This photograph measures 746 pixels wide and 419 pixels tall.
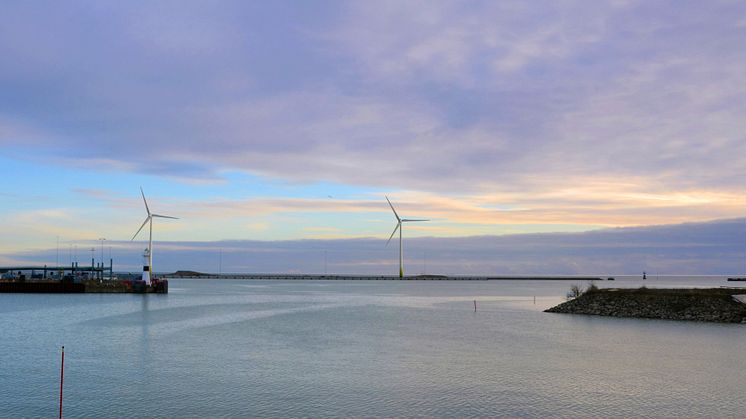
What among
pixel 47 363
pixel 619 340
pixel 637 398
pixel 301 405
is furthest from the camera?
pixel 619 340

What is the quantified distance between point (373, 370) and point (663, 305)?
222 feet

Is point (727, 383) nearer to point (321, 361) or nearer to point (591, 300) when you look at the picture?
point (321, 361)

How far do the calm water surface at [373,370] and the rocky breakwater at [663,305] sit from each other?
23.6 ft

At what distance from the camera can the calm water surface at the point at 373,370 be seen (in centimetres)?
3369

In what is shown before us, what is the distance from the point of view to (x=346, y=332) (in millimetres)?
73000

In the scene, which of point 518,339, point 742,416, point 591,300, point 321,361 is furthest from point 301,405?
point 591,300

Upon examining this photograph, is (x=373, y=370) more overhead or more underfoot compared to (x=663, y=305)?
more underfoot

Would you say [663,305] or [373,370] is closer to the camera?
[373,370]

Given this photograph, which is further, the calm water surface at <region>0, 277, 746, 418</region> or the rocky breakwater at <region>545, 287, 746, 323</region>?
the rocky breakwater at <region>545, 287, 746, 323</region>

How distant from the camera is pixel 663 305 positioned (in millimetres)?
93438

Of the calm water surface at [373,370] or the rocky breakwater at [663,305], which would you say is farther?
the rocky breakwater at [663,305]

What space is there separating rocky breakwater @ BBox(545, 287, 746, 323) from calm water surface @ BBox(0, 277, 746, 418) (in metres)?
7.20

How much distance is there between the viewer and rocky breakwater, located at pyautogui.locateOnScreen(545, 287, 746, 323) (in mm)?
86188

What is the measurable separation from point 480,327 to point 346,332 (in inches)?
816
